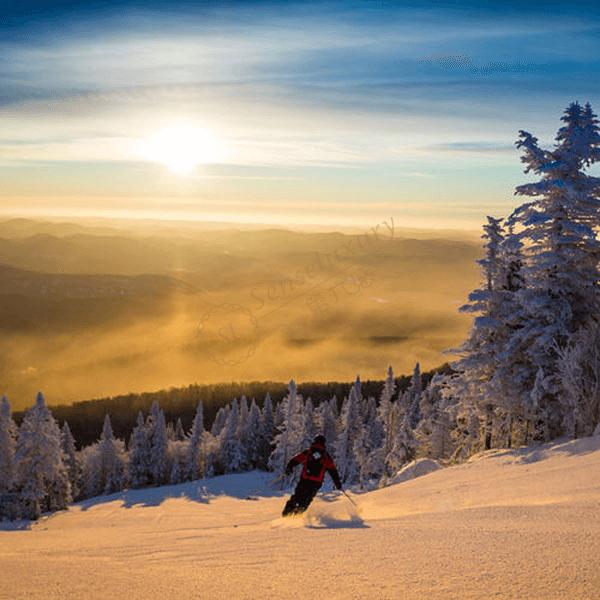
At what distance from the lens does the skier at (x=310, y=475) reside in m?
10.5

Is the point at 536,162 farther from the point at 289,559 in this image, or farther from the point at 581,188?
the point at 289,559

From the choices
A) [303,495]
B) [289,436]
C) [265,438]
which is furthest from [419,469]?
[265,438]

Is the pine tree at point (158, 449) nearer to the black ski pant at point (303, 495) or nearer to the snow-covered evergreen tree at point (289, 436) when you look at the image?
the snow-covered evergreen tree at point (289, 436)

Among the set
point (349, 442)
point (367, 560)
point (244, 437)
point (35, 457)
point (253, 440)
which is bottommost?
point (253, 440)

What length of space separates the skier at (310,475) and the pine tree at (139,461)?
7409 centimetres

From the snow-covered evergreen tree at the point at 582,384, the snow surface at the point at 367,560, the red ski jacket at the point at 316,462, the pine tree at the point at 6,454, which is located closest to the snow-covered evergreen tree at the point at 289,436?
the pine tree at the point at 6,454

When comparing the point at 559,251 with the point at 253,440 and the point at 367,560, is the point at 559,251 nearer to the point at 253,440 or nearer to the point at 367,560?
the point at 367,560

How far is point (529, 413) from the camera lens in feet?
61.9

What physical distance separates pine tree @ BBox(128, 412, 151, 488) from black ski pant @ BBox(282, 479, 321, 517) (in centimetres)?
7410

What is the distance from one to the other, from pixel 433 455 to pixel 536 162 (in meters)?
20.4

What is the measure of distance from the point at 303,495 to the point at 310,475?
380 mm

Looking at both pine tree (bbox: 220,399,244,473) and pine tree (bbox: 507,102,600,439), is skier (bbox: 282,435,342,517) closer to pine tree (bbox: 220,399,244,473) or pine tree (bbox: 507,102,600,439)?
pine tree (bbox: 507,102,600,439)

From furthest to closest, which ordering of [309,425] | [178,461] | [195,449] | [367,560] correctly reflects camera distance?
[178,461], [195,449], [309,425], [367,560]

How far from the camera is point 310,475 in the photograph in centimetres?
1054
